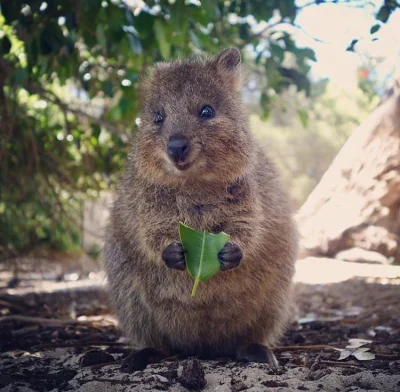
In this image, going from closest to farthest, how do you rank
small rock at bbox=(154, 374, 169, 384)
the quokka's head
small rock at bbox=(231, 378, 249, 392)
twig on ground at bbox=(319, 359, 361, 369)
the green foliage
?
small rock at bbox=(231, 378, 249, 392) → small rock at bbox=(154, 374, 169, 384) → twig on ground at bbox=(319, 359, 361, 369) → the quokka's head → the green foliage

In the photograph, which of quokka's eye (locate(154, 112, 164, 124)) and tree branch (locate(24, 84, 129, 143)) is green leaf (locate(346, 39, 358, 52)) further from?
tree branch (locate(24, 84, 129, 143))

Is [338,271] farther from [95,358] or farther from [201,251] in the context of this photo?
[201,251]

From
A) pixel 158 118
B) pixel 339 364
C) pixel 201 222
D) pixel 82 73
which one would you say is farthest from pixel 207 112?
pixel 82 73

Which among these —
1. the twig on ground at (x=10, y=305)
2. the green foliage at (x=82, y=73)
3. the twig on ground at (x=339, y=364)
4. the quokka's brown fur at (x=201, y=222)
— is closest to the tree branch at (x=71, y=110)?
the green foliage at (x=82, y=73)

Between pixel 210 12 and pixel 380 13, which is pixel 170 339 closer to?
pixel 210 12

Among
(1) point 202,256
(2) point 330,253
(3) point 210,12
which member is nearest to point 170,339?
(1) point 202,256

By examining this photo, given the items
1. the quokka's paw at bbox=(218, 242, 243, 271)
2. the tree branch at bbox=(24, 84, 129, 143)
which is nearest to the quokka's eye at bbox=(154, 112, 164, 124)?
the quokka's paw at bbox=(218, 242, 243, 271)
